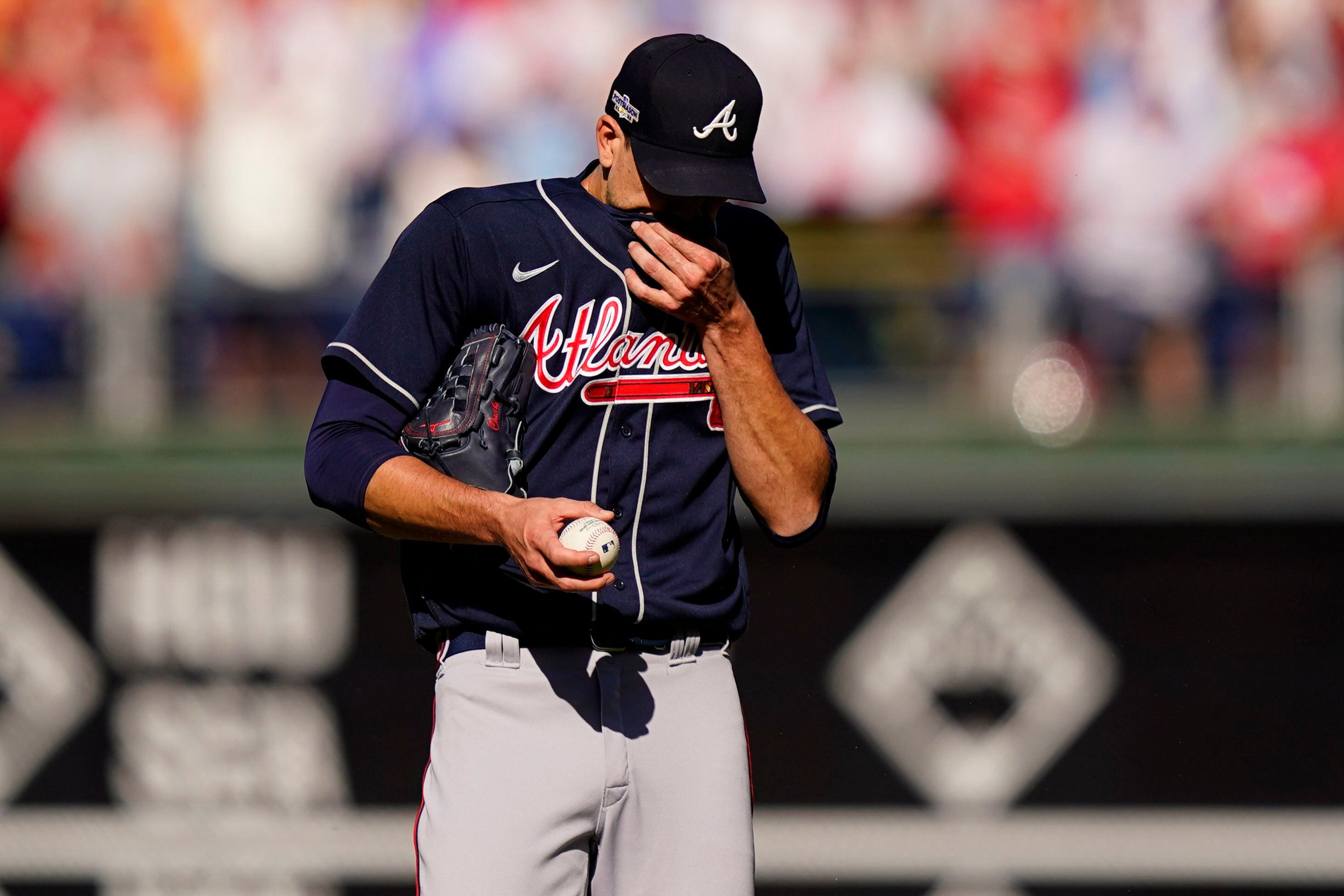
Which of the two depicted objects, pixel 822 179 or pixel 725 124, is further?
pixel 822 179

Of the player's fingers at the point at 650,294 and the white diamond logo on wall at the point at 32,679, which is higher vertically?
the player's fingers at the point at 650,294

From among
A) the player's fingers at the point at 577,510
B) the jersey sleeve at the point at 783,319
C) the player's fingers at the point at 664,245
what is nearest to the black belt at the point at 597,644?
the player's fingers at the point at 577,510

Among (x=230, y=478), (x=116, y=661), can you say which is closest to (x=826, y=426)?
(x=230, y=478)

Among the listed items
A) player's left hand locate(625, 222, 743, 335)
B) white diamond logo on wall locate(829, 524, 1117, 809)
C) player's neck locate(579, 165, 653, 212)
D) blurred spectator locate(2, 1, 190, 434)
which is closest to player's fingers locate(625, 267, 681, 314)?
player's left hand locate(625, 222, 743, 335)

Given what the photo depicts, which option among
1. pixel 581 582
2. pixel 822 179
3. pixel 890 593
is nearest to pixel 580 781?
pixel 581 582

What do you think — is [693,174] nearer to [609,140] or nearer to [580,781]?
[609,140]

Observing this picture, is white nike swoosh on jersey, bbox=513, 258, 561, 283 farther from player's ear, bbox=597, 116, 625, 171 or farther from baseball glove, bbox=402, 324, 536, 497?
player's ear, bbox=597, 116, 625, 171

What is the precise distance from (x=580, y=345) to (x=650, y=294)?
0.49 ft

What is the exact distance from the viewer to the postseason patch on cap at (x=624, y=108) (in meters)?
2.43

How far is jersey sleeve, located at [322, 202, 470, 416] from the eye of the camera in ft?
7.95

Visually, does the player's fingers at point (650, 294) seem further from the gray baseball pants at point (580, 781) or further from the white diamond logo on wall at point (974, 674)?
the white diamond logo on wall at point (974, 674)

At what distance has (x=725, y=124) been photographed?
2412 mm

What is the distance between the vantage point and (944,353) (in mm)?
5371

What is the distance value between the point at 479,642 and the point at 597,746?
9.6 inches
